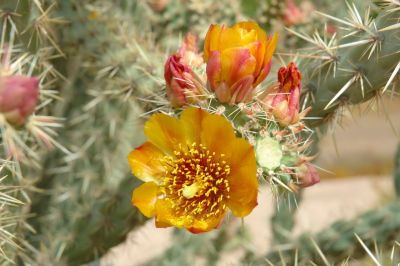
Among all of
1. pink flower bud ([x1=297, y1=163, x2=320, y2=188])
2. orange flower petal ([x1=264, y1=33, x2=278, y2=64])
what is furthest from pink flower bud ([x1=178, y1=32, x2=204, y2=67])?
pink flower bud ([x1=297, y1=163, x2=320, y2=188])

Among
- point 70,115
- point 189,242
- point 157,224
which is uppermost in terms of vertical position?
point 157,224

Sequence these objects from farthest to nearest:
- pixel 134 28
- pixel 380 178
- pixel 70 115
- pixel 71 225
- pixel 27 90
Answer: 1. pixel 380 178
2. pixel 70 115
3. pixel 134 28
4. pixel 71 225
5. pixel 27 90

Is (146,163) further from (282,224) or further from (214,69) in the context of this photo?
(282,224)

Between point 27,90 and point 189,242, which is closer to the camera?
point 27,90

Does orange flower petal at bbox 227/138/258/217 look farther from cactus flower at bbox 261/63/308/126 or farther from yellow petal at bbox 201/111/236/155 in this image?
cactus flower at bbox 261/63/308/126

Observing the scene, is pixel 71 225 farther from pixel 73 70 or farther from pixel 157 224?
pixel 157 224

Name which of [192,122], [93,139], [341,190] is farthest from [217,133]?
[341,190]

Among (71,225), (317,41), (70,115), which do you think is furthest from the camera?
(70,115)

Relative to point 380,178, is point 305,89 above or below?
above

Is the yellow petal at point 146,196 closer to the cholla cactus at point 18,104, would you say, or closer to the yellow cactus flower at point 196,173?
the yellow cactus flower at point 196,173

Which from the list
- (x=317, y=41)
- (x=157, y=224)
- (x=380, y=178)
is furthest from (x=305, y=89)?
(x=380, y=178)
